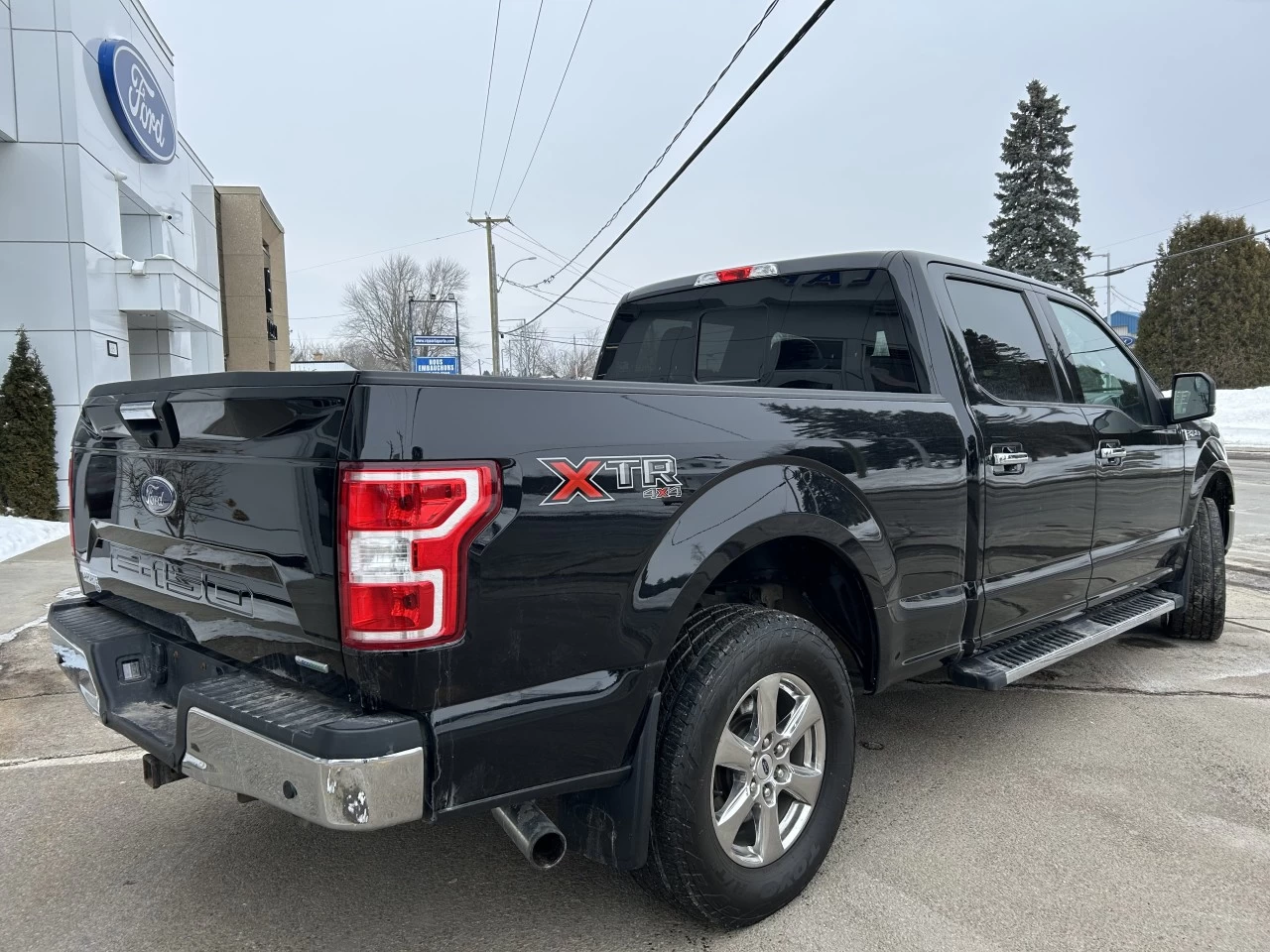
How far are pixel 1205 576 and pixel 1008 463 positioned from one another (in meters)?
2.64

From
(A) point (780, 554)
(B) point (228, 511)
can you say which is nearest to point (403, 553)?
(B) point (228, 511)

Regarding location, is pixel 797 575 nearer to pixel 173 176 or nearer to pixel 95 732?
pixel 95 732

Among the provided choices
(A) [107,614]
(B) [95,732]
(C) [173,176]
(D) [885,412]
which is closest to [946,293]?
(D) [885,412]

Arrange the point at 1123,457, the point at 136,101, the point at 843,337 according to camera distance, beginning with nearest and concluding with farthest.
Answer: the point at 843,337 < the point at 1123,457 < the point at 136,101

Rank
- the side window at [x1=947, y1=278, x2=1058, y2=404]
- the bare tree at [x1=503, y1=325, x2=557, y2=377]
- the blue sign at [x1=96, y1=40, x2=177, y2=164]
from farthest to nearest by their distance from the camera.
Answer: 1. the bare tree at [x1=503, y1=325, x2=557, y2=377]
2. the blue sign at [x1=96, y1=40, x2=177, y2=164]
3. the side window at [x1=947, y1=278, x2=1058, y2=404]

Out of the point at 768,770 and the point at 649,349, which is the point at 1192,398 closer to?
the point at 649,349

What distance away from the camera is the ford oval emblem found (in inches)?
92.1

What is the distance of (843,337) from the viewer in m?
3.46

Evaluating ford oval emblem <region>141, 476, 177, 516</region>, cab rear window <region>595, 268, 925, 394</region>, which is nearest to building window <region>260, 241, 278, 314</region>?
cab rear window <region>595, 268, 925, 394</region>

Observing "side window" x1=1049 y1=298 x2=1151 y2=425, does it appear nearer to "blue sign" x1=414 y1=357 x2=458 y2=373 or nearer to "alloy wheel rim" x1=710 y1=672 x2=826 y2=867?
"alloy wheel rim" x1=710 y1=672 x2=826 y2=867

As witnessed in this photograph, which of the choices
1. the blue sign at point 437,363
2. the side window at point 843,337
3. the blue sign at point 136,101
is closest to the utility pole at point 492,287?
the blue sign at point 437,363

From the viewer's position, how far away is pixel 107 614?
9.01 feet

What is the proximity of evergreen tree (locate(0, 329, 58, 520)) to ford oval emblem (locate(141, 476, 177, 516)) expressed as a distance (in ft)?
36.4

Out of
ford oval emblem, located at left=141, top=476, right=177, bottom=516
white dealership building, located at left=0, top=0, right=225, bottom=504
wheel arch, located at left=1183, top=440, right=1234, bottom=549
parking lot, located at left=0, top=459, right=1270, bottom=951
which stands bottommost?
parking lot, located at left=0, top=459, right=1270, bottom=951
